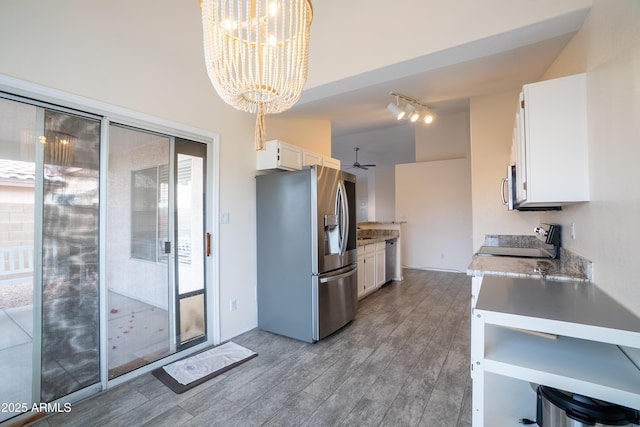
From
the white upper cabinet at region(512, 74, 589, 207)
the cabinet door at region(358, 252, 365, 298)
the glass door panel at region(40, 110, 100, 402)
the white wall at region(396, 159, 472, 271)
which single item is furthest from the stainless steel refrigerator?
the white wall at region(396, 159, 472, 271)

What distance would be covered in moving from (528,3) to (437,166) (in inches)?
176

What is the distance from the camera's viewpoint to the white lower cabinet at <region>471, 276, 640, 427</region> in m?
1.00

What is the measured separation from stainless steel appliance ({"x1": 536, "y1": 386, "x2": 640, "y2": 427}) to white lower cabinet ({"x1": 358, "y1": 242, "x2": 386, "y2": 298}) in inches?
114

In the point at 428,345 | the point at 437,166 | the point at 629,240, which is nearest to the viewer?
the point at 629,240

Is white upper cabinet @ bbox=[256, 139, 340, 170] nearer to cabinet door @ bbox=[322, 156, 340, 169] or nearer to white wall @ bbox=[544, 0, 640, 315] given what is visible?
cabinet door @ bbox=[322, 156, 340, 169]

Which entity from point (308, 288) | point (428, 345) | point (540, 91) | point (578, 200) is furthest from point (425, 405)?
point (540, 91)

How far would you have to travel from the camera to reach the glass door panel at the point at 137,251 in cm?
216

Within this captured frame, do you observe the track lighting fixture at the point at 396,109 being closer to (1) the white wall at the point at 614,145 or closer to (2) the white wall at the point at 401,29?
(2) the white wall at the point at 401,29

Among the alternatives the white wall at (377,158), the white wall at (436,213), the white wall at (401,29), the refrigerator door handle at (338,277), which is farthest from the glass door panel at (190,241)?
the white wall at (436,213)

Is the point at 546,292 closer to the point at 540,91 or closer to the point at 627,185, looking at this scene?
the point at 627,185

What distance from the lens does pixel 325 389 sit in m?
2.06

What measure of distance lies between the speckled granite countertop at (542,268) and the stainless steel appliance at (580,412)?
0.76 metres

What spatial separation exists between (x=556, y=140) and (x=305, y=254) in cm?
216

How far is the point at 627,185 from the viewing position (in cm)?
119
